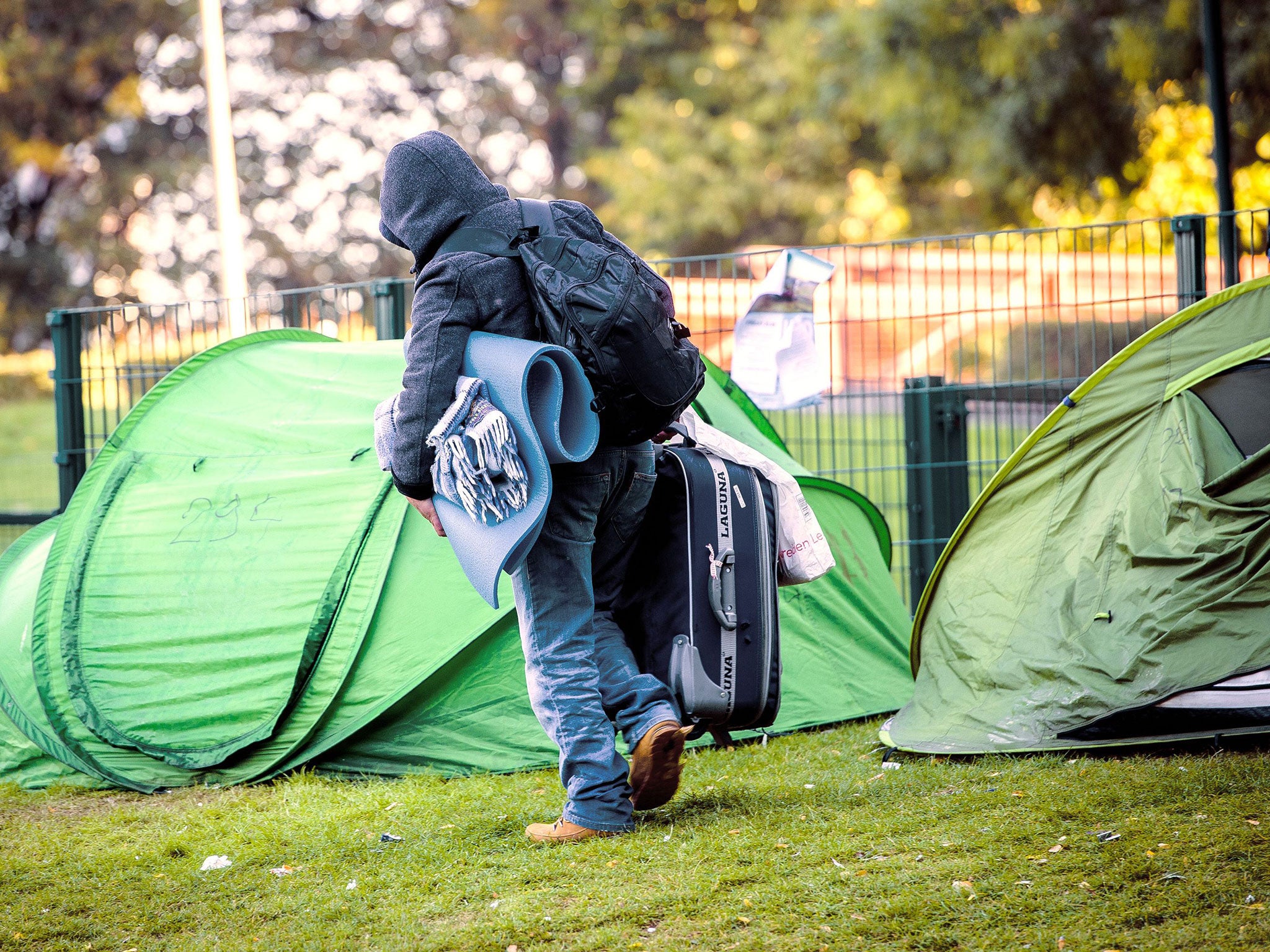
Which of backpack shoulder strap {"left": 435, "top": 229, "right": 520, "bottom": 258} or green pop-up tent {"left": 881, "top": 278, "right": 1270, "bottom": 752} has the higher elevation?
backpack shoulder strap {"left": 435, "top": 229, "right": 520, "bottom": 258}

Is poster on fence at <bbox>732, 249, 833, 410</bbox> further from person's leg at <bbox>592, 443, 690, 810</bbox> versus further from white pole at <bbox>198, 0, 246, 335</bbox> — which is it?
white pole at <bbox>198, 0, 246, 335</bbox>

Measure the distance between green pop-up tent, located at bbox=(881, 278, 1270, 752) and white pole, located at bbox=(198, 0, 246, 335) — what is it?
593cm

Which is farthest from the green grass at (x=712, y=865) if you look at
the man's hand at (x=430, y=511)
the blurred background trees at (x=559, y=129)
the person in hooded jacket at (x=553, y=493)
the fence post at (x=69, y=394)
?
the blurred background trees at (x=559, y=129)

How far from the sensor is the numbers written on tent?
3994mm

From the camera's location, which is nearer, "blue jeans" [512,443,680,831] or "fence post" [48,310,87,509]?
"blue jeans" [512,443,680,831]

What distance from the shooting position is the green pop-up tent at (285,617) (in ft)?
12.2

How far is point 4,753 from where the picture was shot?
4059 mm

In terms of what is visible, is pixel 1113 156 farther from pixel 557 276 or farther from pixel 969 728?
pixel 557 276

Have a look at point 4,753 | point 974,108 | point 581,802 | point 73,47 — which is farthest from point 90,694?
point 73,47

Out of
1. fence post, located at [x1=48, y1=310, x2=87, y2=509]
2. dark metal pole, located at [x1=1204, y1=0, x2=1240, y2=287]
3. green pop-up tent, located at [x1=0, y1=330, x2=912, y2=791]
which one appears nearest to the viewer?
green pop-up tent, located at [x1=0, y1=330, x2=912, y2=791]

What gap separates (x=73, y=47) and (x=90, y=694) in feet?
57.2

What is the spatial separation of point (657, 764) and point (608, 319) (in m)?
1.04

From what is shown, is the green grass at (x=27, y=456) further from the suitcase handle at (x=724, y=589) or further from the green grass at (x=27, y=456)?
the suitcase handle at (x=724, y=589)

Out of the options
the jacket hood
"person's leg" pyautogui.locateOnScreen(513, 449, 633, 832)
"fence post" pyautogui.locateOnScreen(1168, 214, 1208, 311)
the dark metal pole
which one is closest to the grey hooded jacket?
the jacket hood
